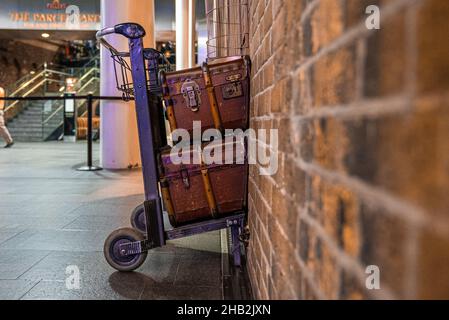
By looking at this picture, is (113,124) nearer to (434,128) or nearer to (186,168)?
(186,168)

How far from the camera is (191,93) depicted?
2.20 m

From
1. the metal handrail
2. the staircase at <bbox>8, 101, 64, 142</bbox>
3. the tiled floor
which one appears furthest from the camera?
the metal handrail

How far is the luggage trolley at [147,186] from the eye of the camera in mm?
2100

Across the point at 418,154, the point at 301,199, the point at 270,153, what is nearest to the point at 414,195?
the point at 418,154

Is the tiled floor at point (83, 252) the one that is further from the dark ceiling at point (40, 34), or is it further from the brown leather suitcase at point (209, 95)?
the dark ceiling at point (40, 34)

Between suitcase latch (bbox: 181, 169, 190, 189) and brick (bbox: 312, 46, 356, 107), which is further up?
brick (bbox: 312, 46, 356, 107)

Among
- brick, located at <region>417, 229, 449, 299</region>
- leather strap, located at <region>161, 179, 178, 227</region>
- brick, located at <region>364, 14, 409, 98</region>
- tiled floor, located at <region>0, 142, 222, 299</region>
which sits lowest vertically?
tiled floor, located at <region>0, 142, 222, 299</region>

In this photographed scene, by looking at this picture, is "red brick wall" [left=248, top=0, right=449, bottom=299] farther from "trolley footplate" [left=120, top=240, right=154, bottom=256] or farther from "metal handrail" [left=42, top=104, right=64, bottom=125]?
"metal handrail" [left=42, top=104, right=64, bottom=125]

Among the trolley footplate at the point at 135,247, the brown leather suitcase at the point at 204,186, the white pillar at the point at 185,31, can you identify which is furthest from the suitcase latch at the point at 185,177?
the white pillar at the point at 185,31

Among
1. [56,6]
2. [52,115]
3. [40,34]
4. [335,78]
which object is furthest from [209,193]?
[40,34]

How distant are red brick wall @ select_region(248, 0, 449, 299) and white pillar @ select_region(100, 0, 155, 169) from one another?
207 inches

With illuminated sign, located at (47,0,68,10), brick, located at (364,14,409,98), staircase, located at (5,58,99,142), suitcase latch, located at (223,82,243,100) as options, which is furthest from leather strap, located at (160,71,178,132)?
illuminated sign, located at (47,0,68,10)

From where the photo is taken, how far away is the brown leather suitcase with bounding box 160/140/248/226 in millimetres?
2168

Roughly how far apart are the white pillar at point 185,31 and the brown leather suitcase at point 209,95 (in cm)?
1094
